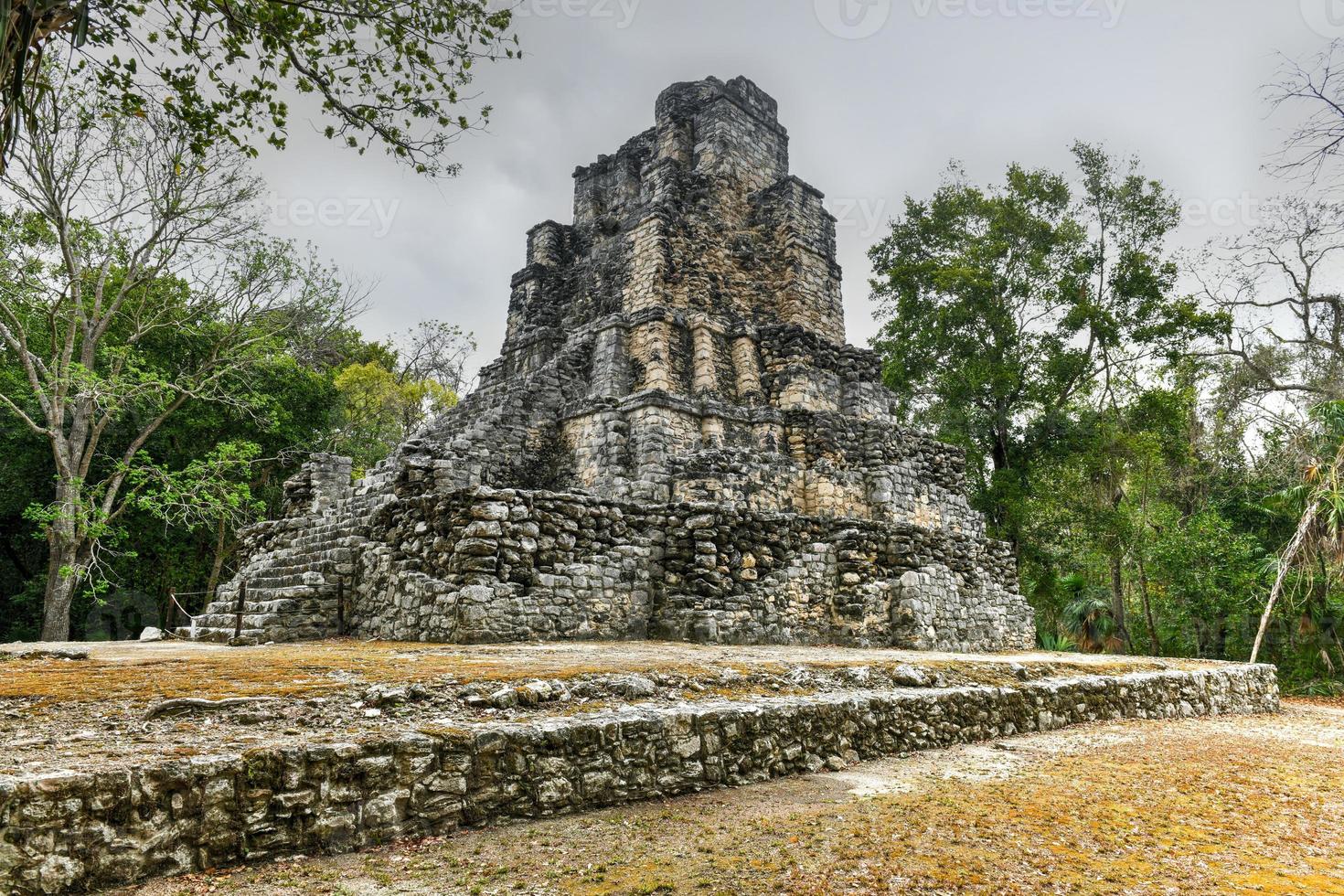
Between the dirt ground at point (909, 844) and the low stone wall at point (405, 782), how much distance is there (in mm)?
116

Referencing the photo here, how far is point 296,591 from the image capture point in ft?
31.0

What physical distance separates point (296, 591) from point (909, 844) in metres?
8.38

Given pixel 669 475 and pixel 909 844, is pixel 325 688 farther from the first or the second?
pixel 669 475

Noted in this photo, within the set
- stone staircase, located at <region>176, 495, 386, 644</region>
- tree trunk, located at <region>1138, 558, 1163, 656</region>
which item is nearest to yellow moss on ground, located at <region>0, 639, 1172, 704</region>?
stone staircase, located at <region>176, 495, 386, 644</region>

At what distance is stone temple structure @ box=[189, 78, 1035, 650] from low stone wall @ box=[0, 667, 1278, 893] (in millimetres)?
3888

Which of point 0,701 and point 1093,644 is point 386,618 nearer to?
point 0,701

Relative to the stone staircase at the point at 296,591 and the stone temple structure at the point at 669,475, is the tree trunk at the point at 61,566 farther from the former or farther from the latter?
the stone staircase at the point at 296,591

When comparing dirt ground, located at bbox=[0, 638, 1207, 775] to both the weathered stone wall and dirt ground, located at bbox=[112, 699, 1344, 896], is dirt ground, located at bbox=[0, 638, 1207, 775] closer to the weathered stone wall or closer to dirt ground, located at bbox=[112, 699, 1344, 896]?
dirt ground, located at bbox=[112, 699, 1344, 896]

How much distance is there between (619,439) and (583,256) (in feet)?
25.4

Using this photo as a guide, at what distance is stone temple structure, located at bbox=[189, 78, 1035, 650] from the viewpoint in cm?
886

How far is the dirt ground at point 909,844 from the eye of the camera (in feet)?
9.62

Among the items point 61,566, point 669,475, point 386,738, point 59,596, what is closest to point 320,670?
point 386,738

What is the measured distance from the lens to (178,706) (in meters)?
3.58

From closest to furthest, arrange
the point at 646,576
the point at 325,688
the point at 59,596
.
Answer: the point at 325,688 < the point at 646,576 < the point at 59,596
